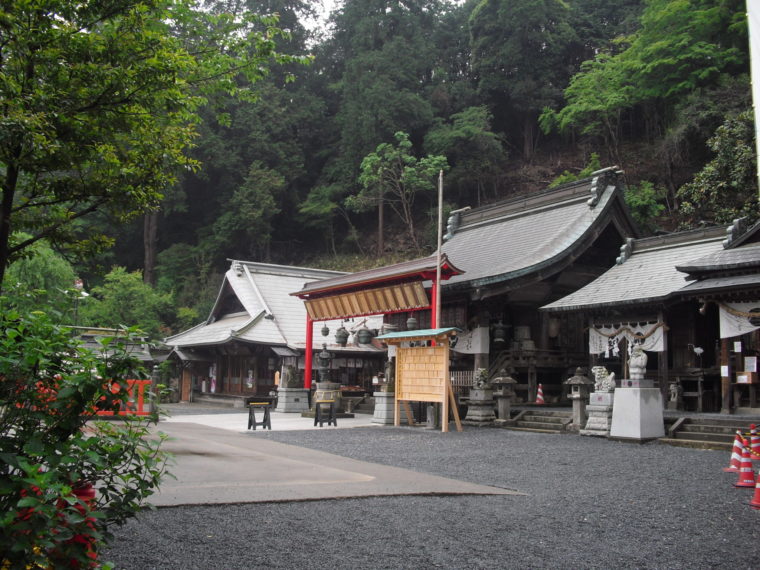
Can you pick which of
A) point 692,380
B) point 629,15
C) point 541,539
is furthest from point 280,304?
point 629,15

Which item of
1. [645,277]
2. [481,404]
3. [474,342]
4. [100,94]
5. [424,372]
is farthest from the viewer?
[474,342]

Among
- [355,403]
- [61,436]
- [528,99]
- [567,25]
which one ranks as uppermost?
[567,25]

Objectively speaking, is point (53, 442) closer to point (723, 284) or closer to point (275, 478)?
point (275, 478)

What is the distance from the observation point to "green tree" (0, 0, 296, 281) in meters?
6.51

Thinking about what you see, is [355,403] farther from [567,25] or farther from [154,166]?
[567,25]

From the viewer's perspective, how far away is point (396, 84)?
41.1m

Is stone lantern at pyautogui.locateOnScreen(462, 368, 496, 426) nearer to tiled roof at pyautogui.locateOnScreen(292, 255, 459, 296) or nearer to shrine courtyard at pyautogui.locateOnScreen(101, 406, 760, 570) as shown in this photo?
tiled roof at pyautogui.locateOnScreen(292, 255, 459, 296)

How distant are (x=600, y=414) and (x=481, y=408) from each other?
3.52m

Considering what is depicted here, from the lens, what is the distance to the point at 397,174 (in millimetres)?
38250

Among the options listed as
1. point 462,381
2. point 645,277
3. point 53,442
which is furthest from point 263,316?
point 53,442

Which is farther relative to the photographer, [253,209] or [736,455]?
[253,209]

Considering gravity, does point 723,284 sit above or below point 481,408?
above

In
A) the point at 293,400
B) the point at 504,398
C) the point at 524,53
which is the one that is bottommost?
the point at 293,400

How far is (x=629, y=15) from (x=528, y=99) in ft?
26.0
